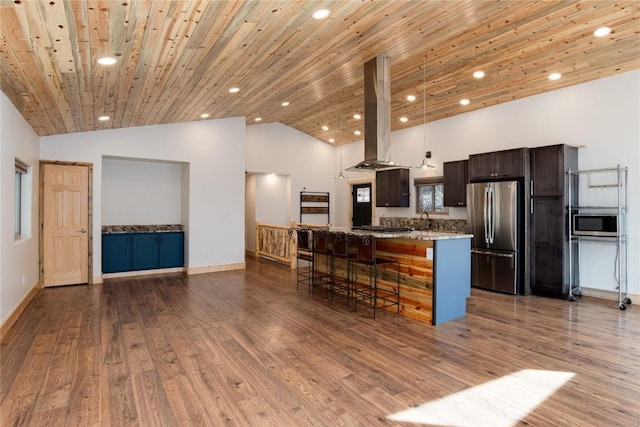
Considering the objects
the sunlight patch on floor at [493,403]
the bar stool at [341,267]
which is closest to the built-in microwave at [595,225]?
the sunlight patch on floor at [493,403]

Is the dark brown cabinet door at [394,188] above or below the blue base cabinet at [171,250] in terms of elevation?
above

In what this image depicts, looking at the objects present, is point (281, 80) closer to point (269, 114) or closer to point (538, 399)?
point (269, 114)

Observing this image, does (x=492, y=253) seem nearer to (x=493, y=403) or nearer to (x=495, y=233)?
(x=495, y=233)

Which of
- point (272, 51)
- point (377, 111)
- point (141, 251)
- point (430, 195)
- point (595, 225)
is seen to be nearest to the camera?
point (272, 51)

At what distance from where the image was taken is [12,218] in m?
4.15

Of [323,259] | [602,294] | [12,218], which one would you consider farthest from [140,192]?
[602,294]

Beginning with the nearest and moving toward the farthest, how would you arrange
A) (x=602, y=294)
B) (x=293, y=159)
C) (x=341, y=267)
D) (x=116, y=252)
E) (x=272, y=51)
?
1. (x=272, y=51)
2. (x=602, y=294)
3. (x=341, y=267)
4. (x=116, y=252)
5. (x=293, y=159)

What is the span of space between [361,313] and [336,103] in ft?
15.1

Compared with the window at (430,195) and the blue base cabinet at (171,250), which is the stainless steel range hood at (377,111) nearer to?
the window at (430,195)

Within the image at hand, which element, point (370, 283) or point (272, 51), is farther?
point (370, 283)

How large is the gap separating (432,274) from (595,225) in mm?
2799

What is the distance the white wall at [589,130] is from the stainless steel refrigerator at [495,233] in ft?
3.25

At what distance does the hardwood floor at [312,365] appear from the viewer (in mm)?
2361

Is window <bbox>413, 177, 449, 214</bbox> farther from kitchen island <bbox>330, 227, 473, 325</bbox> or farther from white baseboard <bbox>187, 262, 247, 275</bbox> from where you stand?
white baseboard <bbox>187, 262, 247, 275</bbox>
